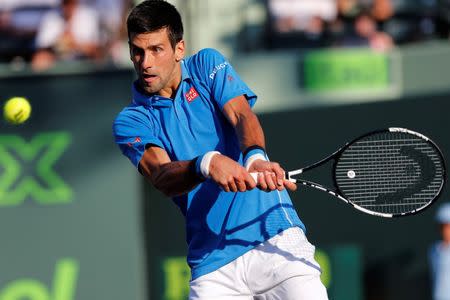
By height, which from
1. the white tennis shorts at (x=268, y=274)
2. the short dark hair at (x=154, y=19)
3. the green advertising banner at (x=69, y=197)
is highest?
the short dark hair at (x=154, y=19)

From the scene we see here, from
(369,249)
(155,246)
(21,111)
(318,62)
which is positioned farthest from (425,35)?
(21,111)

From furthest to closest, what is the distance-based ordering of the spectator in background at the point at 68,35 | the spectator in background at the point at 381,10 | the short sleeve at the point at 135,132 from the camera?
1. the spectator in background at the point at 381,10
2. the spectator in background at the point at 68,35
3. the short sleeve at the point at 135,132

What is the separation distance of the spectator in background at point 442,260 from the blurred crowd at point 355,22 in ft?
6.56

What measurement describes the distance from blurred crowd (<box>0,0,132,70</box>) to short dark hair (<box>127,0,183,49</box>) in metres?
5.18

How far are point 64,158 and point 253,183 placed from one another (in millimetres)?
5353

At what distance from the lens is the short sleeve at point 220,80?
5750 mm

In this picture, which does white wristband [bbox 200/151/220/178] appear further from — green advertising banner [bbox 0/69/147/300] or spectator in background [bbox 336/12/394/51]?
spectator in background [bbox 336/12/394/51]

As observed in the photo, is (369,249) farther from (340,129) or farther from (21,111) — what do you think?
(21,111)

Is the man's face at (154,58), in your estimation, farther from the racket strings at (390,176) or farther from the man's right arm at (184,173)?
the racket strings at (390,176)

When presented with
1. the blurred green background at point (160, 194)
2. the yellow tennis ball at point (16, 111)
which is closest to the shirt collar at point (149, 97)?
the yellow tennis ball at point (16, 111)

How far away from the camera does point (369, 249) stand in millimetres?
11422

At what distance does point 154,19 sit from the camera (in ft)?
18.4

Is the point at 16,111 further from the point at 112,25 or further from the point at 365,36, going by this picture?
the point at 365,36

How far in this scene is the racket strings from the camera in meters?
5.99
